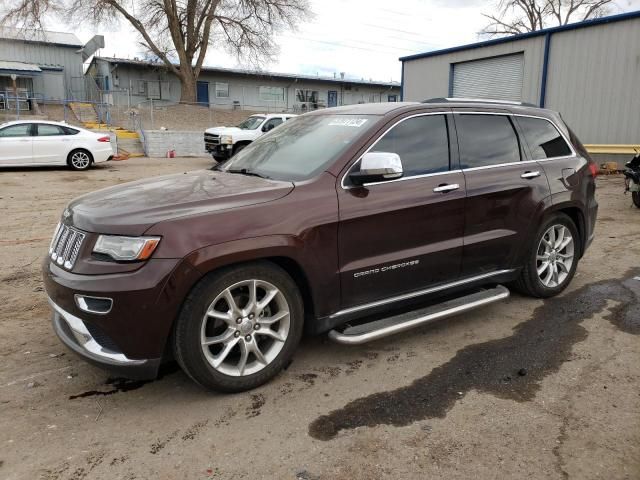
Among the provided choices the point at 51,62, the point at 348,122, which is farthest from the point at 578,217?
the point at 51,62

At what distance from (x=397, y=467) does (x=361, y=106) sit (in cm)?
276

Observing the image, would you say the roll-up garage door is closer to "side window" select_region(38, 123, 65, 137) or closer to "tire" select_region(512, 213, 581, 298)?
"side window" select_region(38, 123, 65, 137)

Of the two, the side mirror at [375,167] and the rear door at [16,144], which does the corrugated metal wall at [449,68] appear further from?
the side mirror at [375,167]

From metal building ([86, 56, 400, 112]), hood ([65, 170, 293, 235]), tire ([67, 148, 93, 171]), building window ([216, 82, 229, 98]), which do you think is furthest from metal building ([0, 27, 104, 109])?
hood ([65, 170, 293, 235])

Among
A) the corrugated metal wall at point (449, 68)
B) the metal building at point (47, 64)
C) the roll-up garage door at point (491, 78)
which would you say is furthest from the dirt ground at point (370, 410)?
the metal building at point (47, 64)

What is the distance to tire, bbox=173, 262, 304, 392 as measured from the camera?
2.99 metres

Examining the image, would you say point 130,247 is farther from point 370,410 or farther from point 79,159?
point 79,159

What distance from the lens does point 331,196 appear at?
3418 millimetres

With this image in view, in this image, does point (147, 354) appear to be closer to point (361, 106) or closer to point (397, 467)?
point (397, 467)

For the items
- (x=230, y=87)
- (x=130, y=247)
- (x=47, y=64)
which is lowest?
(x=130, y=247)

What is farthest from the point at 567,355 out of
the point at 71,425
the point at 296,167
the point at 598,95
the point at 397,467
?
the point at 598,95

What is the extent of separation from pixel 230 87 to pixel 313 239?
40309 millimetres

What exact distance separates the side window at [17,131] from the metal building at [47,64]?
2271 centimetres

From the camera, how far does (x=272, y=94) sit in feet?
138
